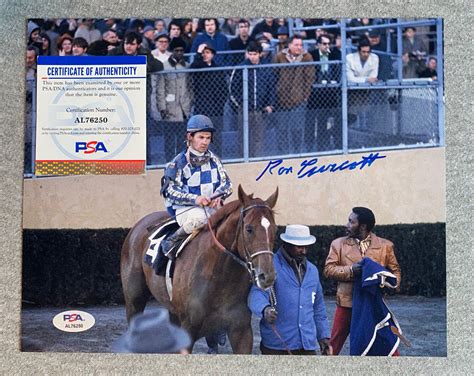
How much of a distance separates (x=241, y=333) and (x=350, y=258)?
35.1 inches

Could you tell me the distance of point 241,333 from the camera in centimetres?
637

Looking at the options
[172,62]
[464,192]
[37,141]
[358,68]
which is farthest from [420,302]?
[37,141]

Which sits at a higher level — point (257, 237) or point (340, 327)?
point (257, 237)

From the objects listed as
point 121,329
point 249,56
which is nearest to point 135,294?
point 121,329

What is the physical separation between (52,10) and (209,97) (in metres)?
1.22

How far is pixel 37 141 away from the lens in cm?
666

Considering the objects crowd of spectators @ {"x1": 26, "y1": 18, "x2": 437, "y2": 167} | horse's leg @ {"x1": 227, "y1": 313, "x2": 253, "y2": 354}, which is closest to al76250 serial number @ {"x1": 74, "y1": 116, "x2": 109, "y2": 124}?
crowd of spectators @ {"x1": 26, "y1": 18, "x2": 437, "y2": 167}

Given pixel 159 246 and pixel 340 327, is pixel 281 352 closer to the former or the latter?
pixel 340 327

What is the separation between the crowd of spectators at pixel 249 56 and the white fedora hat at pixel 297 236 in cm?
63

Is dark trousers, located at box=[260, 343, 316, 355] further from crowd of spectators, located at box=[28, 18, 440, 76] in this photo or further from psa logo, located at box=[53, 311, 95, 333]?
crowd of spectators, located at box=[28, 18, 440, 76]

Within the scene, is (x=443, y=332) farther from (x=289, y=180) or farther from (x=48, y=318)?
(x=48, y=318)

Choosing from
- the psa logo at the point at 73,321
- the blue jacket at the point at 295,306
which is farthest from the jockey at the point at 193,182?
the psa logo at the point at 73,321

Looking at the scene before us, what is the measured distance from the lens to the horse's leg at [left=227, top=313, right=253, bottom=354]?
6348 mm

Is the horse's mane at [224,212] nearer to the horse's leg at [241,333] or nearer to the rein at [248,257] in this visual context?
the rein at [248,257]
